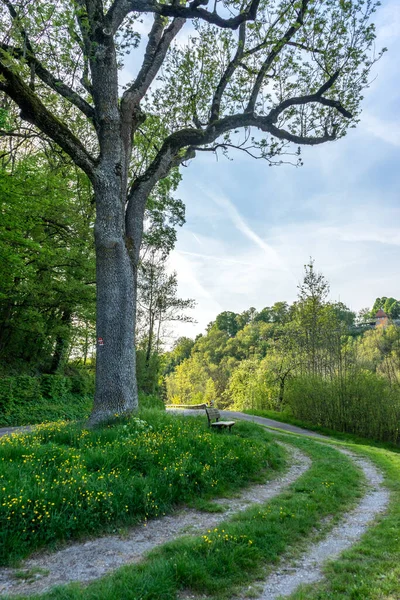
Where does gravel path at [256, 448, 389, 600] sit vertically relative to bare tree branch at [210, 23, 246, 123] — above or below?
below

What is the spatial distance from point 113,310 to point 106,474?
338 cm

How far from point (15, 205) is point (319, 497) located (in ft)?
32.3

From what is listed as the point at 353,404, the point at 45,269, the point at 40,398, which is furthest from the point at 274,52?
the point at 353,404

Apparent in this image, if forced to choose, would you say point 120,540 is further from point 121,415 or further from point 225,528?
point 121,415

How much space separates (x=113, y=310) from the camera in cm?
757

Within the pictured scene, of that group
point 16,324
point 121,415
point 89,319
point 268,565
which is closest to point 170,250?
point 89,319

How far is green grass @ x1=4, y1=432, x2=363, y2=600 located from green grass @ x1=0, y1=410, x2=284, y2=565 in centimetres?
88

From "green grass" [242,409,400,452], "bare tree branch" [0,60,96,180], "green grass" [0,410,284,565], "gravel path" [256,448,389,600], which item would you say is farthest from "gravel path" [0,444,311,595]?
"green grass" [242,409,400,452]

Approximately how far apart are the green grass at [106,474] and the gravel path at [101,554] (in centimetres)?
16

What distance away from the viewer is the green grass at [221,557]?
3025mm

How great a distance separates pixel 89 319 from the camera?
16.2 m

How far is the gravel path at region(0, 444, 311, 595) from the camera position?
3318 mm

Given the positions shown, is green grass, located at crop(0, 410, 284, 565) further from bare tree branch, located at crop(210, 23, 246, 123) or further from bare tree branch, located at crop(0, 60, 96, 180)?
bare tree branch, located at crop(210, 23, 246, 123)

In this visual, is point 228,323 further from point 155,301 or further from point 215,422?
point 215,422
